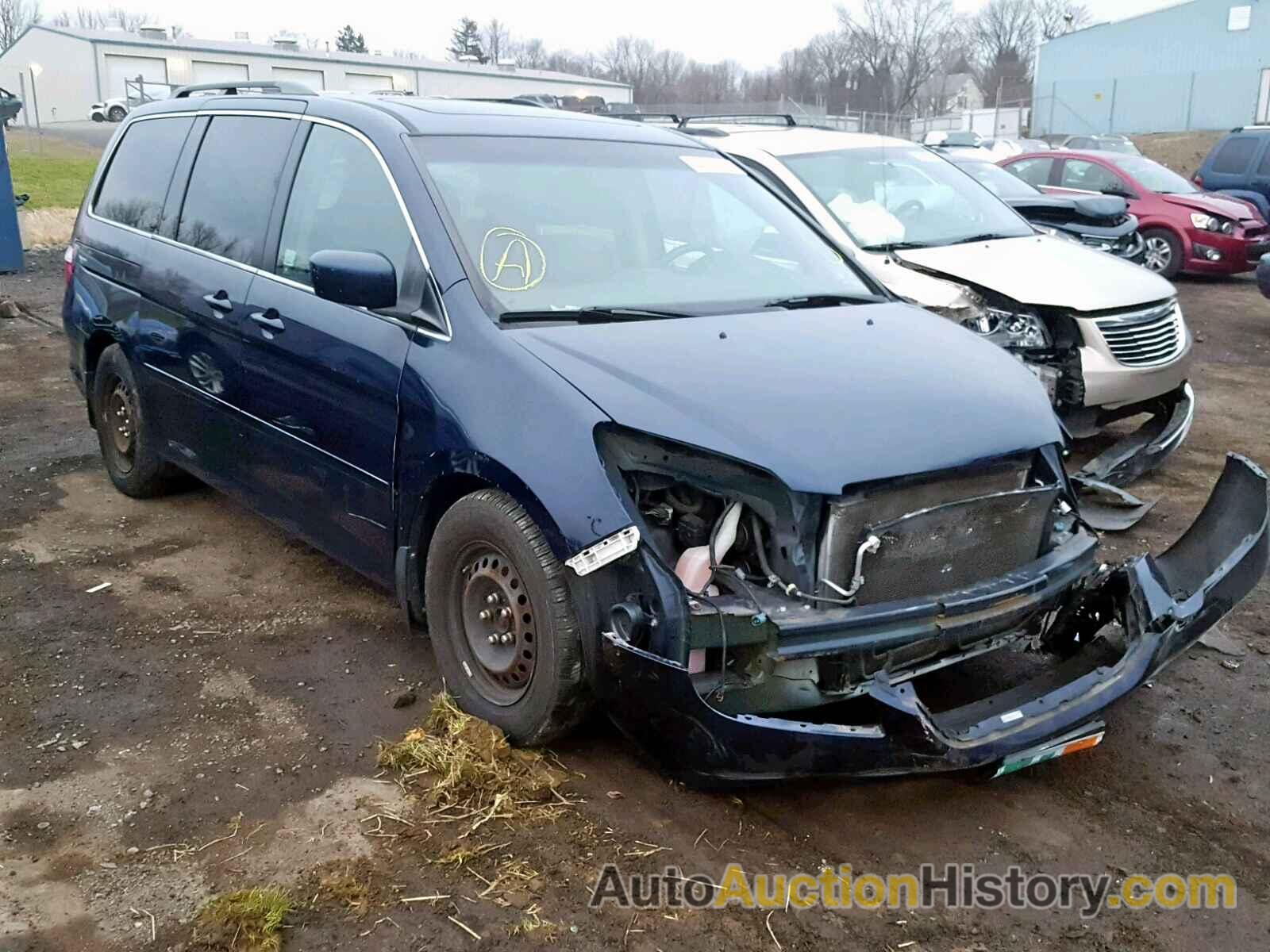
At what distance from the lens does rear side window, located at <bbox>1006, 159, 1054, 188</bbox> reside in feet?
50.1

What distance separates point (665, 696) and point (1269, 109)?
1797 inches

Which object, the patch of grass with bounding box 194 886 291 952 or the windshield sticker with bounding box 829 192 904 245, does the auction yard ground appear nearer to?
the patch of grass with bounding box 194 886 291 952

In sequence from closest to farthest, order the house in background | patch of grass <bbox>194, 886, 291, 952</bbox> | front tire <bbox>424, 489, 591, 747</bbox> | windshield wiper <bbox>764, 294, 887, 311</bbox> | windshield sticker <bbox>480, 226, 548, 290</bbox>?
patch of grass <bbox>194, 886, 291, 952</bbox> < front tire <bbox>424, 489, 591, 747</bbox> < windshield sticker <bbox>480, 226, 548, 290</bbox> < windshield wiper <bbox>764, 294, 887, 311</bbox> < the house in background

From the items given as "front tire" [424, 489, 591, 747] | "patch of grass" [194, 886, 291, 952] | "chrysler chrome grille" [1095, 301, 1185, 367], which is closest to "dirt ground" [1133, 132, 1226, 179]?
"chrysler chrome grille" [1095, 301, 1185, 367]

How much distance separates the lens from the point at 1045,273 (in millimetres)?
6754

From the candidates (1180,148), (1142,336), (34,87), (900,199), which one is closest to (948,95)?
(1180,148)

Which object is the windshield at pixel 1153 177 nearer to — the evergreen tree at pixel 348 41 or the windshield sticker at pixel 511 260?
the windshield sticker at pixel 511 260

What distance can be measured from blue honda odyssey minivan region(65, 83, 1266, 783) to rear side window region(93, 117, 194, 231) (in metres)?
0.56

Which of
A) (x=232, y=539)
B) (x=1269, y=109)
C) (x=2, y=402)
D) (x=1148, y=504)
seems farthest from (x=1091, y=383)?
(x=1269, y=109)

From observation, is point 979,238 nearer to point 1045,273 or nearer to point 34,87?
point 1045,273

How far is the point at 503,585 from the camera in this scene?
137 inches

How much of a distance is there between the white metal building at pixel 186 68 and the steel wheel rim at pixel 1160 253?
49100 mm

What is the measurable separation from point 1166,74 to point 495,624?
4956cm

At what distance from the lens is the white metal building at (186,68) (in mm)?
59938
